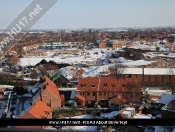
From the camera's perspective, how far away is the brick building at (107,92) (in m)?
2.68

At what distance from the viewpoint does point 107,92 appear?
112 inches

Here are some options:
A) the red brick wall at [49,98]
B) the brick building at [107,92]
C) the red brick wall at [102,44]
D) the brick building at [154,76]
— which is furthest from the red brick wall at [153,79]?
the red brick wall at [102,44]

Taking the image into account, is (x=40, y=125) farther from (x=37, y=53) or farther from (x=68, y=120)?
(x=37, y=53)

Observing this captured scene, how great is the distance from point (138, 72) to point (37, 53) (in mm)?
3254

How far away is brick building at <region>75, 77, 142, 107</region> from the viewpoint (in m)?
2.68

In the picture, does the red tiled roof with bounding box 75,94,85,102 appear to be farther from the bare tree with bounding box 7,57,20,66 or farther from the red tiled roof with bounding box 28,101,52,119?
the bare tree with bounding box 7,57,20,66

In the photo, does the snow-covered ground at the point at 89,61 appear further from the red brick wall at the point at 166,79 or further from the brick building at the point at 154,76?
the red brick wall at the point at 166,79

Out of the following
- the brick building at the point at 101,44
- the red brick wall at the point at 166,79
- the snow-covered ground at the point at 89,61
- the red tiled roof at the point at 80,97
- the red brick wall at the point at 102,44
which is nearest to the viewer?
the red tiled roof at the point at 80,97

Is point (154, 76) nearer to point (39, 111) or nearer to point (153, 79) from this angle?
point (153, 79)

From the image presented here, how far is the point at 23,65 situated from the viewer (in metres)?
5.55

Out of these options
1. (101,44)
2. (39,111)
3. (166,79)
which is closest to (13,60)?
(166,79)

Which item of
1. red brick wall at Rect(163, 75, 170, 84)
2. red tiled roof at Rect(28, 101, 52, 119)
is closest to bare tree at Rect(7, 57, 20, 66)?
red brick wall at Rect(163, 75, 170, 84)

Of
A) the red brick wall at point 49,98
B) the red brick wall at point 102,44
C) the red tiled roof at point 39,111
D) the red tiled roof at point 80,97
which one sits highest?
the red brick wall at point 102,44

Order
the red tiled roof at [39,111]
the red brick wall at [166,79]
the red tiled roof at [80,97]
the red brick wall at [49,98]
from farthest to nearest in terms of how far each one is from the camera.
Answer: the red brick wall at [166,79] → the red tiled roof at [80,97] → the red brick wall at [49,98] → the red tiled roof at [39,111]
